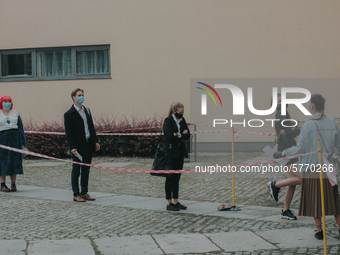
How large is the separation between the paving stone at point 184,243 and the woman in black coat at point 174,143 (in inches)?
55.3

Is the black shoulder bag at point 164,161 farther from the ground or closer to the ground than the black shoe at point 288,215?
farther from the ground

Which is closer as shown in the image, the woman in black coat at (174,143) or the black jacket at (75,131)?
the woman in black coat at (174,143)

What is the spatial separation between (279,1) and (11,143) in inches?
387

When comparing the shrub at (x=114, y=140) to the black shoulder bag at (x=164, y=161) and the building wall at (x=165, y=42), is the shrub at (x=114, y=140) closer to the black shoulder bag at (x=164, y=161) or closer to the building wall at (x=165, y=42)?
the building wall at (x=165, y=42)

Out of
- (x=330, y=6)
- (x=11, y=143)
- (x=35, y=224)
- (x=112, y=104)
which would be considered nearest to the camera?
(x=35, y=224)

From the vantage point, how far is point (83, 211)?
676 centimetres

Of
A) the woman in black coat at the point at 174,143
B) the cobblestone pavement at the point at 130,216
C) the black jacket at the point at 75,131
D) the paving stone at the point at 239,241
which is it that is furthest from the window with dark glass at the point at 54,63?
the paving stone at the point at 239,241

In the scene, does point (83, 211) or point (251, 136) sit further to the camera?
point (251, 136)

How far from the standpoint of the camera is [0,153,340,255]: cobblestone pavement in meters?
5.48

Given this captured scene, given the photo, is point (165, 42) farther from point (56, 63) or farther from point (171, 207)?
point (171, 207)

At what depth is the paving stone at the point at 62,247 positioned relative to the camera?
15.5ft

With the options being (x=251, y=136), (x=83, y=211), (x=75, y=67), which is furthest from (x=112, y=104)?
(x=83, y=211)

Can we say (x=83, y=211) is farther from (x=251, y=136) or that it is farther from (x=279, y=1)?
(x=279, y=1)

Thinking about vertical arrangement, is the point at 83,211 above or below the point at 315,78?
below
